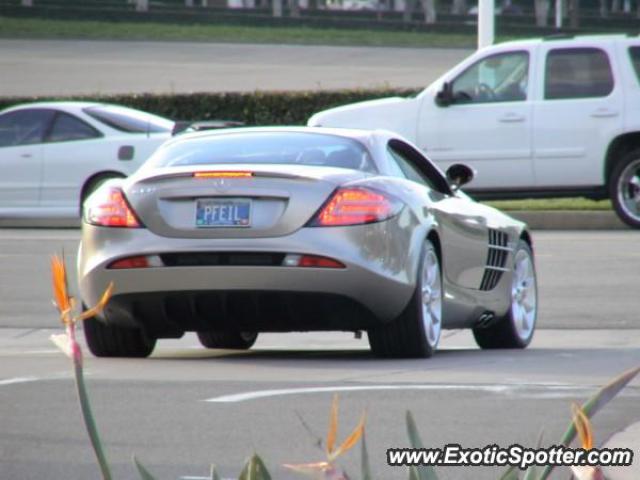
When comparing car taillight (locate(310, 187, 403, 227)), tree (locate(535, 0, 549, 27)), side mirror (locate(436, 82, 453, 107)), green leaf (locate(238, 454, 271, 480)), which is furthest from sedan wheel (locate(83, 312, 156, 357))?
tree (locate(535, 0, 549, 27))

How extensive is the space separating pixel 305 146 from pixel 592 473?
6940 mm

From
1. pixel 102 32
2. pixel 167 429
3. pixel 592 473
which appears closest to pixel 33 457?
pixel 167 429

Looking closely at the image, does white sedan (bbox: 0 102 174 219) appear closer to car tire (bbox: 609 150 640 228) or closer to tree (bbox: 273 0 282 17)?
car tire (bbox: 609 150 640 228)

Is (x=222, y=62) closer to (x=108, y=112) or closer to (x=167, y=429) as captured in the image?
(x=108, y=112)

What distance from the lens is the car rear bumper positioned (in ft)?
27.3

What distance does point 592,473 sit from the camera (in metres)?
2.22

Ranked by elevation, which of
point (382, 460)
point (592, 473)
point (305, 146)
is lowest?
point (382, 460)

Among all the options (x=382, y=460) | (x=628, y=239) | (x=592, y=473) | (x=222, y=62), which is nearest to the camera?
(x=592, y=473)

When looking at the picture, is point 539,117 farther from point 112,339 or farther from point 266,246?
point 266,246

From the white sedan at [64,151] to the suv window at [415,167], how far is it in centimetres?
954

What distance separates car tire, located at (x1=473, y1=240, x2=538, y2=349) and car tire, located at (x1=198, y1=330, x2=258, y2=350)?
54.7 inches

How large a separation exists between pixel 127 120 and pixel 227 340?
9.97 m

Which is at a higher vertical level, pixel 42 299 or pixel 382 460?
pixel 382 460

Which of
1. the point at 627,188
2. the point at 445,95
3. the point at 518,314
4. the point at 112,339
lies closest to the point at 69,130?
the point at 445,95
